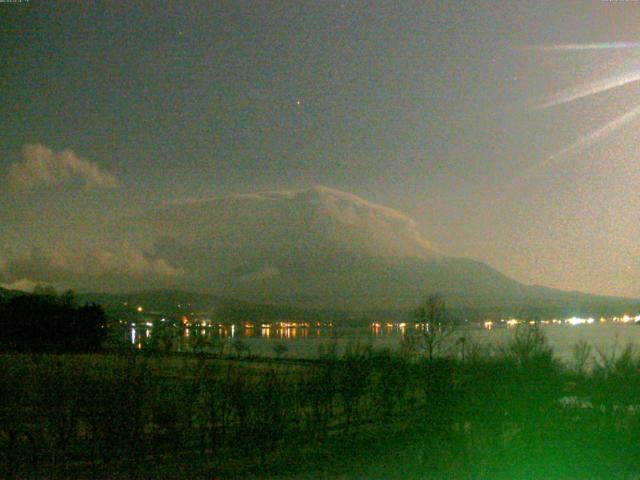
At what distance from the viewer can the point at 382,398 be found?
719 inches

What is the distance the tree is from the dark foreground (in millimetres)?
8700

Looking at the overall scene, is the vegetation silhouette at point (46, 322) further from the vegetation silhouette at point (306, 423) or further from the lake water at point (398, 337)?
the vegetation silhouette at point (306, 423)

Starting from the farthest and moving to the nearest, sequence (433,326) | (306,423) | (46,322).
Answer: (46,322) < (433,326) < (306,423)

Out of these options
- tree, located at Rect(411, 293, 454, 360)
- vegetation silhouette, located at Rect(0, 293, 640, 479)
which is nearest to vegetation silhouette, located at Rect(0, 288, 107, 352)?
tree, located at Rect(411, 293, 454, 360)

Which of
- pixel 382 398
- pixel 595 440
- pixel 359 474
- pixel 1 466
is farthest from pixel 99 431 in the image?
pixel 595 440

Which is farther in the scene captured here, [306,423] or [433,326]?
[433,326]

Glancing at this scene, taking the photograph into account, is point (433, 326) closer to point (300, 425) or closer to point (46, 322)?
point (300, 425)

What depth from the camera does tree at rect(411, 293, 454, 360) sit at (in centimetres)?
2631

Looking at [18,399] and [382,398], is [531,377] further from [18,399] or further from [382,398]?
[18,399]

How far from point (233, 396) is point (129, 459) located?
7.56ft

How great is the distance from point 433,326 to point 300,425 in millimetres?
13963

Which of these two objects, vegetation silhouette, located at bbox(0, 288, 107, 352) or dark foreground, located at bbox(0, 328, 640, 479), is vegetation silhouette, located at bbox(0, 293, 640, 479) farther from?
vegetation silhouette, located at bbox(0, 288, 107, 352)

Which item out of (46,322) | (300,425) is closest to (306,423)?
(300,425)

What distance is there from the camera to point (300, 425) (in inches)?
628
